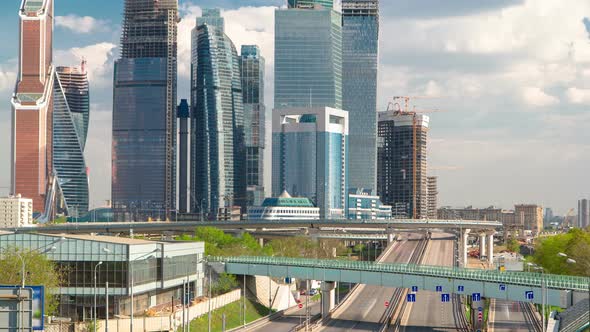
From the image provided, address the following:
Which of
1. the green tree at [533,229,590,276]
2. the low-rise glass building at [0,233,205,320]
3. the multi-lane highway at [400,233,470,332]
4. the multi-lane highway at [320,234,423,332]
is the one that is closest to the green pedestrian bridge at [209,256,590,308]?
the multi-lane highway at [400,233,470,332]

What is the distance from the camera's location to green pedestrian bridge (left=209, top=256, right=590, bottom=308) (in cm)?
11331

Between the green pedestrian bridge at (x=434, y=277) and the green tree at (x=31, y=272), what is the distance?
42618mm

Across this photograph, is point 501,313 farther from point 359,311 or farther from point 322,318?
point 322,318

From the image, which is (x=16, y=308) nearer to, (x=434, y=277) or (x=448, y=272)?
(x=434, y=277)

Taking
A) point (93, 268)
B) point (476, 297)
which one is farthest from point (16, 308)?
point (476, 297)

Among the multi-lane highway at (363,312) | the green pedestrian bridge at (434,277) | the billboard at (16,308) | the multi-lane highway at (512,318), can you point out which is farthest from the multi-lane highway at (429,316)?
the billboard at (16,308)

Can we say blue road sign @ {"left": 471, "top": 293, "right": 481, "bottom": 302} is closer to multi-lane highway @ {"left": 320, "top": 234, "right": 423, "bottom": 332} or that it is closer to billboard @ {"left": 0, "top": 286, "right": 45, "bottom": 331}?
multi-lane highway @ {"left": 320, "top": 234, "right": 423, "bottom": 332}

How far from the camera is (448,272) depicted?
433ft

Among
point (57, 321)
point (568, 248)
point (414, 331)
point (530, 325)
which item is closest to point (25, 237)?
point (57, 321)

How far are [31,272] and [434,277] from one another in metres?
55.0

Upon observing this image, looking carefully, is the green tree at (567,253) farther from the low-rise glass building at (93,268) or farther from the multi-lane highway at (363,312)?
the low-rise glass building at (93,268)

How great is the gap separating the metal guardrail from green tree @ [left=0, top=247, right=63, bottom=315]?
43215 millimetres

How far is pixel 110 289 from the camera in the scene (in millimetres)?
119500

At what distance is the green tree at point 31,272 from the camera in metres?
105
